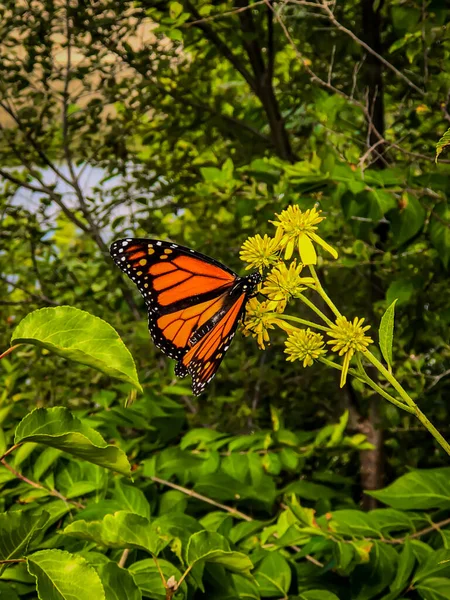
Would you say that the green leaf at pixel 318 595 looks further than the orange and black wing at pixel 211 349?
Yes

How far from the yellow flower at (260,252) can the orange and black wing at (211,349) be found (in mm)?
232

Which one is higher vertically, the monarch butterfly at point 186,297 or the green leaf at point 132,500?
the monarch butterfly at point 186,297

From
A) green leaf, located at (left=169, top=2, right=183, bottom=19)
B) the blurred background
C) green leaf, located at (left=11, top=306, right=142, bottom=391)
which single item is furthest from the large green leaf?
green leaf, located at (left=169, top=2, right=183, bottom=19)

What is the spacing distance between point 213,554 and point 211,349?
322 millimetres

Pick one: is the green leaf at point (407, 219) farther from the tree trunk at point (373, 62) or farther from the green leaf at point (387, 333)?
the green leaf at point (387, 333)

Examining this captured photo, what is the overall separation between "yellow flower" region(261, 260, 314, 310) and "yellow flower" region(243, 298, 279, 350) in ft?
0.05

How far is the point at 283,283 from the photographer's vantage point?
0.71m

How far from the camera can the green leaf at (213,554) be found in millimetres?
929

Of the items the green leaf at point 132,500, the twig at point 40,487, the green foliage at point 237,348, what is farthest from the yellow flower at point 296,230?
the twig at point 40,487

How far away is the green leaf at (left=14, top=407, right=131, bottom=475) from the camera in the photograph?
746mm

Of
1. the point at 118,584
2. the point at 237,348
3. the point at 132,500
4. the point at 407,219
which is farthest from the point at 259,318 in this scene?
the point at 237,348

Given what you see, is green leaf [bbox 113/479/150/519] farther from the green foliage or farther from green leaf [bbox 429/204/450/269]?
green leaf [bbox 429/204/450/269]

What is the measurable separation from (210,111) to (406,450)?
1425mm

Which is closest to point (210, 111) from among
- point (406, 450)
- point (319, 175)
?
point (319, 175)
